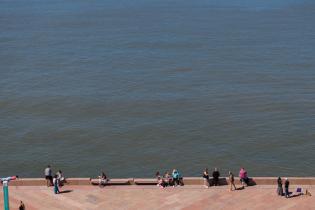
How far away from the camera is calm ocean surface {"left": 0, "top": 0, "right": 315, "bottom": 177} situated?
48.2 metres

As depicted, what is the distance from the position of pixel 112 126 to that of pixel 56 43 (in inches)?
1613

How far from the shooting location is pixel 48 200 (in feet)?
112

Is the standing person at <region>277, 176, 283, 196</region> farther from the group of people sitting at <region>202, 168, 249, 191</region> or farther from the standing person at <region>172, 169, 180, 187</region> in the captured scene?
the standing person at <region>172, 169, 180, 187</region>

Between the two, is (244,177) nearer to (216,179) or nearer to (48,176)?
(216,179)

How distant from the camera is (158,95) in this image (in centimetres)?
6556

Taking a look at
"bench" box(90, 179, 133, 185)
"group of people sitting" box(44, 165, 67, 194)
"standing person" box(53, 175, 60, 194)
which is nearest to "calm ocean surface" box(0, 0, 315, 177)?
"bench" box(90, 179, 133, 185)

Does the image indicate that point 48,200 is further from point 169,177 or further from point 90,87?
point 90,87

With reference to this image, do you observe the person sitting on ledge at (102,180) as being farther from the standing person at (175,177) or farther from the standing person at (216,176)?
the standing person at (216,176)

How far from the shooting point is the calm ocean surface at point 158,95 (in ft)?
158

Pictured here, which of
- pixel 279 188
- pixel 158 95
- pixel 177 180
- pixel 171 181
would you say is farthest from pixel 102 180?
pixel 158 95

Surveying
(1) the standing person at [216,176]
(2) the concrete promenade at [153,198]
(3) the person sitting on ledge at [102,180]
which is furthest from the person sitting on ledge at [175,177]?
(3) the person sitting on ledge at [102,180]

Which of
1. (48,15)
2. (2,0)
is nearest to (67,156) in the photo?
(48,15)

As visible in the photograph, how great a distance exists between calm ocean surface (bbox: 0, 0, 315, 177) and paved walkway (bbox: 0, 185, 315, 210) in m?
9.89

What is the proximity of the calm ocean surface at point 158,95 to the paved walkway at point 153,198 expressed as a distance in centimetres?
989
